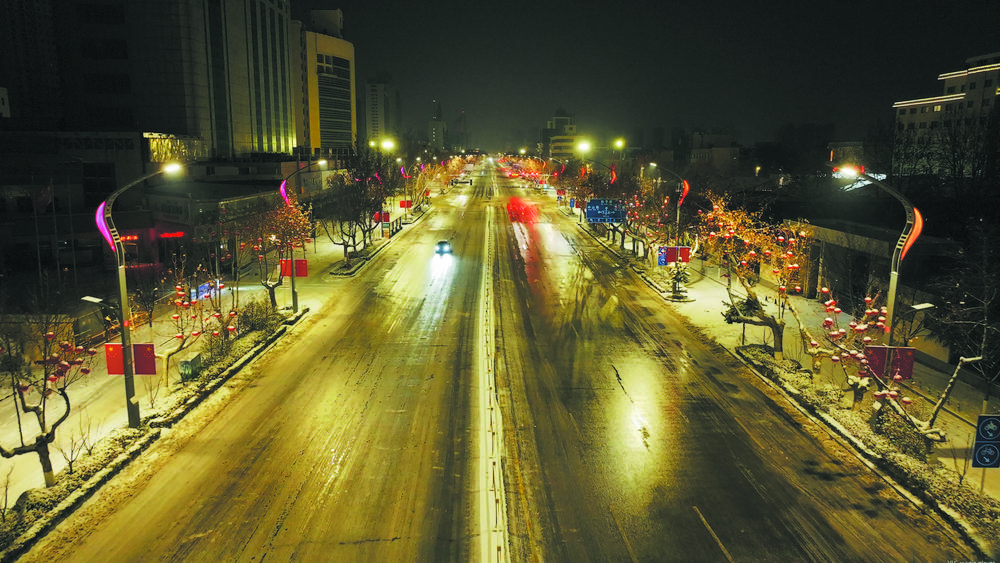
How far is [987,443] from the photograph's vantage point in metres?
12.2

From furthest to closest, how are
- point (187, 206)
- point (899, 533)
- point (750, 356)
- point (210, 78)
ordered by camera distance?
point (210, 78) → point (187, 206) → point (750, 356) → point (899, 533)

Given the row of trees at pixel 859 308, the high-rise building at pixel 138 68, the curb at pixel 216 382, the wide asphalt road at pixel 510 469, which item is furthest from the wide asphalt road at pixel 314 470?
the high-rise building at pixel 138 68

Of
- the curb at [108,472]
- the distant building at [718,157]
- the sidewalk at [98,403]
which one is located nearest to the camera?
the curb at [108,472]

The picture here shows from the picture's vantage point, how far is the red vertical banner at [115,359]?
53.2 ft

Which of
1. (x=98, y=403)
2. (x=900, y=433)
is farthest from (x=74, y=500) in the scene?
(x=900, y=433)

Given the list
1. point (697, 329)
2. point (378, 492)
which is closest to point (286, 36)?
point (697, 329)

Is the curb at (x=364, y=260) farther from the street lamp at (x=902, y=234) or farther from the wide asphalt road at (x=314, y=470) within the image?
the street lamp at (x=902, y=234)

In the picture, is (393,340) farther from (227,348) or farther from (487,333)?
(227,348)

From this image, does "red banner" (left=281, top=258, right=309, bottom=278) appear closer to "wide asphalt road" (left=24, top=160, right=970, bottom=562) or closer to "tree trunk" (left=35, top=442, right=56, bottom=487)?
"wide asphalt road" (left=24, top=160, right=970, bottom=562)

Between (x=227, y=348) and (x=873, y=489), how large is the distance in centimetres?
2094

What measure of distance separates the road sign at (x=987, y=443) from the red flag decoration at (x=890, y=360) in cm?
356

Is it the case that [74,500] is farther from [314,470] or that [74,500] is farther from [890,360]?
[890,360]

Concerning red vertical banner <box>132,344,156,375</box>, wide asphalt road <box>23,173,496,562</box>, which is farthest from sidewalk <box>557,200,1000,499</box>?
red vertical banner <box>132,344,156,375</box>

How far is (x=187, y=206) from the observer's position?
120 ft
